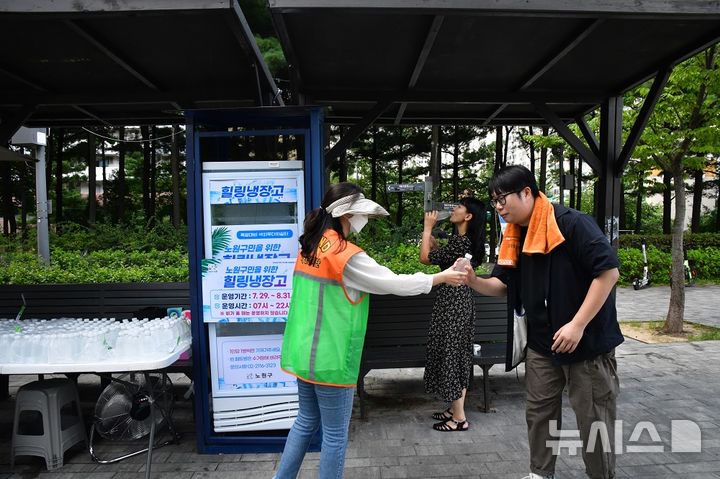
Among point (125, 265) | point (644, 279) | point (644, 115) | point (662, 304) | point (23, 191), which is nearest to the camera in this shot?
point (644, 115)

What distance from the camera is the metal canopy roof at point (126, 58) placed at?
3270mm

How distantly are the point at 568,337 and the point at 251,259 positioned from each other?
7.10ft

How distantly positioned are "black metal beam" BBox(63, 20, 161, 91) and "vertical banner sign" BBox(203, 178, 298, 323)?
1640 mm

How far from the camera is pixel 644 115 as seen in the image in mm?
5270

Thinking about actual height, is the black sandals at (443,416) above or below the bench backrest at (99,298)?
below

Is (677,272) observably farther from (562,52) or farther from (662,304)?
(562,52)

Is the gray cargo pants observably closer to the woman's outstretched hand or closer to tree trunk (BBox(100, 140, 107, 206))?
the woman's outstretched hand

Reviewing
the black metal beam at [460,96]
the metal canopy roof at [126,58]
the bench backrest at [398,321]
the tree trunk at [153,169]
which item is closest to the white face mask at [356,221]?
the metal canopy roof at [126,58]

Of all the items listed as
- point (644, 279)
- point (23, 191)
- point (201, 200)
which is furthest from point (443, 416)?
point (23, 191)

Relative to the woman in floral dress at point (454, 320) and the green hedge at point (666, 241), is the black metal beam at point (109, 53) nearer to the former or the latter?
the woman in floral dress at point (454, 320)

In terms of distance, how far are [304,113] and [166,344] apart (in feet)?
6.08

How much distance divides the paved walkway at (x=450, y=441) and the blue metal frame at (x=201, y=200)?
4.4 inches

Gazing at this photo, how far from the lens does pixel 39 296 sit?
5.04m

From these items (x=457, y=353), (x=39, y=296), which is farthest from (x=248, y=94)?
(x=457, y=353)
